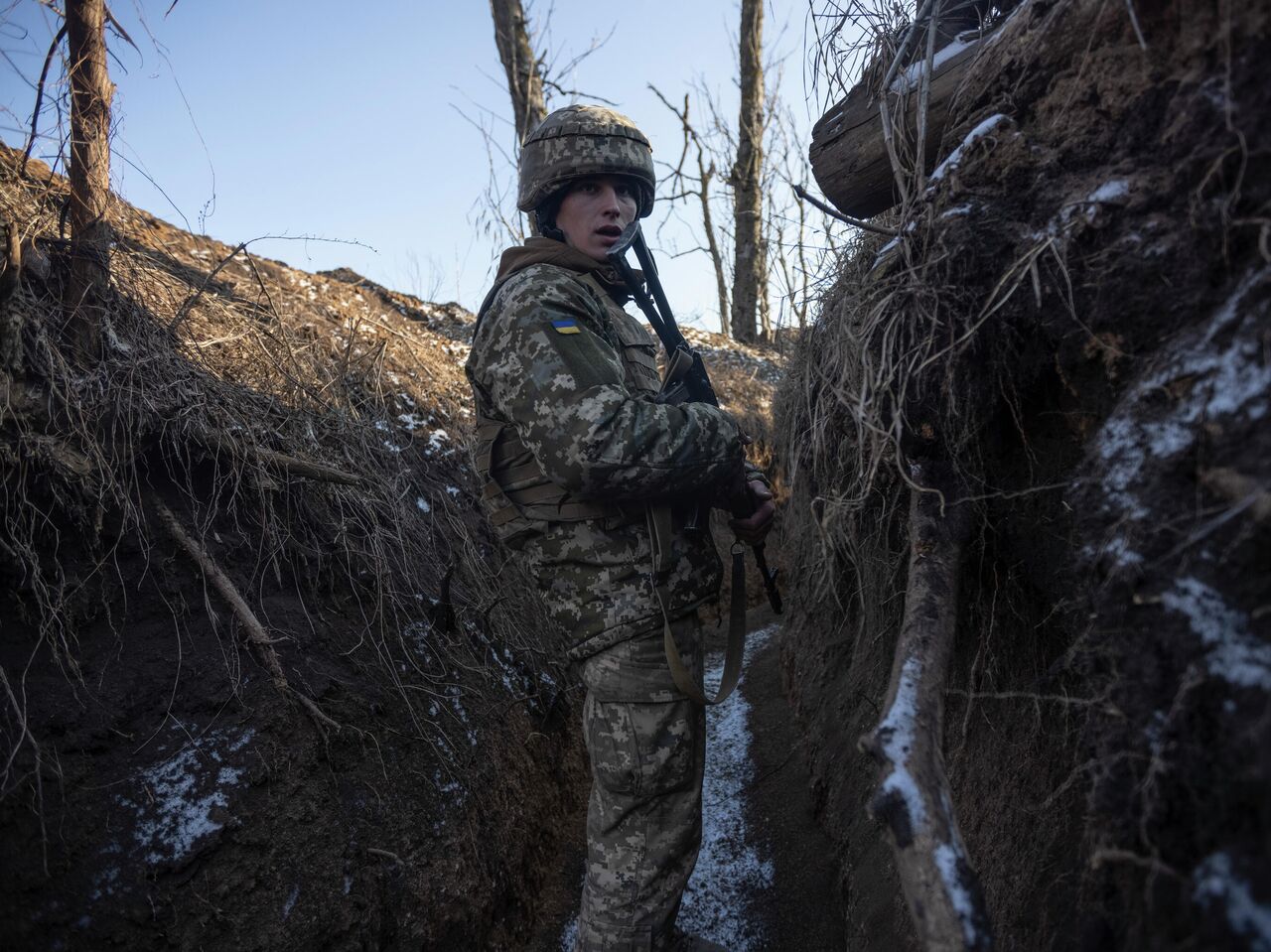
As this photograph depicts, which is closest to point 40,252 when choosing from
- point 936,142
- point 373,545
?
point 373,545

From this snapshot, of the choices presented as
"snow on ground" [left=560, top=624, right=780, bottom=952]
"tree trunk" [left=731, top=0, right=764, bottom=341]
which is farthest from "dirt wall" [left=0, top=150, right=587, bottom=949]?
"tree trunk" [left=731, top=0, right=764, bottom=341]

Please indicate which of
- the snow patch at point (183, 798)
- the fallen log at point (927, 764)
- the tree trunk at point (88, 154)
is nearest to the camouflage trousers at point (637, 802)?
the fallen log at point (927, 764)

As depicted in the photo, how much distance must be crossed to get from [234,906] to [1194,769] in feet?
7.29

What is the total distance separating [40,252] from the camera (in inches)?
105

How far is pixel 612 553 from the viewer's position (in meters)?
2.10

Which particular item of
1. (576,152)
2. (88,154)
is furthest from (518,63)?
(576,152)

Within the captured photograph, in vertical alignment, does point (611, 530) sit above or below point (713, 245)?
below

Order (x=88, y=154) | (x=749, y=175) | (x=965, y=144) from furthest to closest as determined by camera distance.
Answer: (x=749, y=175)
(x=88, y=154)
(x=965, y=144)

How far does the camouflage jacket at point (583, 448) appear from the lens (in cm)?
193

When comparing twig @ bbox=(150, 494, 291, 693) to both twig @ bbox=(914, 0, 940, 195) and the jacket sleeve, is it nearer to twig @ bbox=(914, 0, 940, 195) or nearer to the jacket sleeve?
the jacket sleeve

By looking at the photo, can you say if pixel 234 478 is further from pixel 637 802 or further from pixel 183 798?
pixel 637 802

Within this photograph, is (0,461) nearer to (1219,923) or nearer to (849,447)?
(849,447)

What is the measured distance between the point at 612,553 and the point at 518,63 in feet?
22.8

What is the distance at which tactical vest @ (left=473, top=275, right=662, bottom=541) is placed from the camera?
6.91 feet
